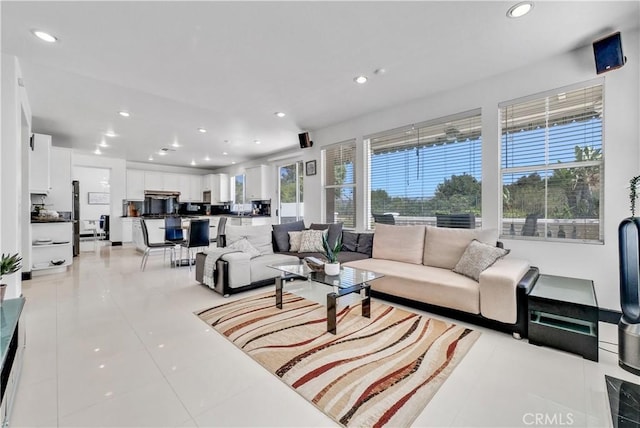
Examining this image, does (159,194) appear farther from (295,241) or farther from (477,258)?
(477,258)

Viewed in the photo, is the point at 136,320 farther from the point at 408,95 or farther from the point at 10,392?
the point at 408,95

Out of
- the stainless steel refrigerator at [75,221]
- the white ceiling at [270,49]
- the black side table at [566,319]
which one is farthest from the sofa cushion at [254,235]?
the stainless steel refrigerator at [75,221]

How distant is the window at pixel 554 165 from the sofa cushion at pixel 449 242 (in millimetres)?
419

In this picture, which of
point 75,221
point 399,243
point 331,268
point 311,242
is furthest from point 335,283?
point 75,221

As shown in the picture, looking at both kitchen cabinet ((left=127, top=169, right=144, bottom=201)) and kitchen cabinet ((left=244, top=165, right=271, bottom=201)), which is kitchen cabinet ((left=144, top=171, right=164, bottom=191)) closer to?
kitchen cabinet ((left=127, top=169, right=144, bottom=201))

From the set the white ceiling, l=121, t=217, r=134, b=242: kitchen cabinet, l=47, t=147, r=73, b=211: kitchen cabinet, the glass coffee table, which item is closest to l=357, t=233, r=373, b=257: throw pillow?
the glass coffee table

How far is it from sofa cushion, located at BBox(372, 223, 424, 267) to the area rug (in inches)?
31.3

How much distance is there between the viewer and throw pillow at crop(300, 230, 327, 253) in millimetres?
4352

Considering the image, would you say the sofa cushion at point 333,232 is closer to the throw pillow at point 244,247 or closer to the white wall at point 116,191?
the throw pillow at point 244,247

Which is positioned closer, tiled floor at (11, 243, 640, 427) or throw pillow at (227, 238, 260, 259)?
tiled floor at (11, 243, 640, 427)

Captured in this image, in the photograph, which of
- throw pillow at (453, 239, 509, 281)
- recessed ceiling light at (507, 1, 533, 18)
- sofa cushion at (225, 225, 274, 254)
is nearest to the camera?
recessed ceiling light at (507, 1, 533, 18)

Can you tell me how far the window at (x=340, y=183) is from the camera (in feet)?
16.6

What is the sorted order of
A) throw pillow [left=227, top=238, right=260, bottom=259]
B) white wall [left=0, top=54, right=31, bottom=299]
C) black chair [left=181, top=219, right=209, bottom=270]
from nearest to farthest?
white wall [left=0, top=54, right=31, bottom=299] < throw pillow [left=227, top=238, right=260, bottom=259] < black chair [left=181, top=219, right=209, bottom=270]

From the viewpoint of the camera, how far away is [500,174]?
3.34 m
